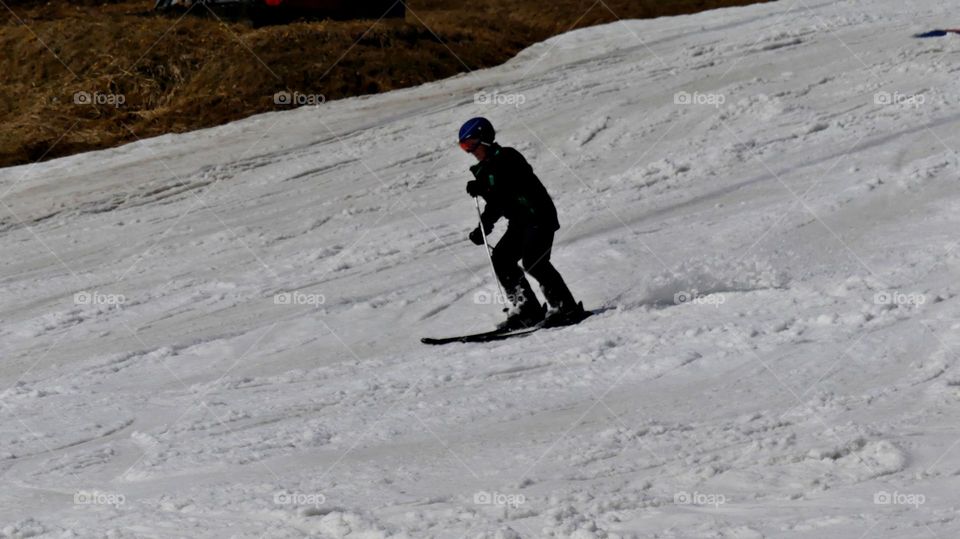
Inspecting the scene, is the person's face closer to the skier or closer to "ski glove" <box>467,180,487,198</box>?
the skier

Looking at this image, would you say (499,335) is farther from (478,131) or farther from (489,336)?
(478,131)

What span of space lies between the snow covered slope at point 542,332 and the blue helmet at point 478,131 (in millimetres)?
1667

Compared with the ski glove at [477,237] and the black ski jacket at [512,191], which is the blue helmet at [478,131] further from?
the ski glove at [477,237]

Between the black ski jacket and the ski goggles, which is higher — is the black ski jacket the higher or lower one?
the lower one

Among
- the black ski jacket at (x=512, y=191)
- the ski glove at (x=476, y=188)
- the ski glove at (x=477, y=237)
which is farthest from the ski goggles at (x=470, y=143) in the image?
the ski glove at (x=477, y=237)

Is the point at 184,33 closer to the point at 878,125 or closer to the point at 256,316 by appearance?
the point at 256,316

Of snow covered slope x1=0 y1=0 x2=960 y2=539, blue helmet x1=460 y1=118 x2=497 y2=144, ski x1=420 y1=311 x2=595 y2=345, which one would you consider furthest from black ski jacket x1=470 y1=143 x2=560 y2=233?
snow covered slope x1=0 y1=0 x2=960 y2=539

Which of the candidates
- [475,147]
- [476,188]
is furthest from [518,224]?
[475,147]

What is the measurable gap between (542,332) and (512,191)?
1186 mm

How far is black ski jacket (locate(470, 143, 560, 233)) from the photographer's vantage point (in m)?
9.84

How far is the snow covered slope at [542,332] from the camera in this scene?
7.04m

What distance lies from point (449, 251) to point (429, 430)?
4957 mm

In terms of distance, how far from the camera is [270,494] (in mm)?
7289

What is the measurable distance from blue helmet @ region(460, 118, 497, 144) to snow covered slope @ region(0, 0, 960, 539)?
65.6 inches
